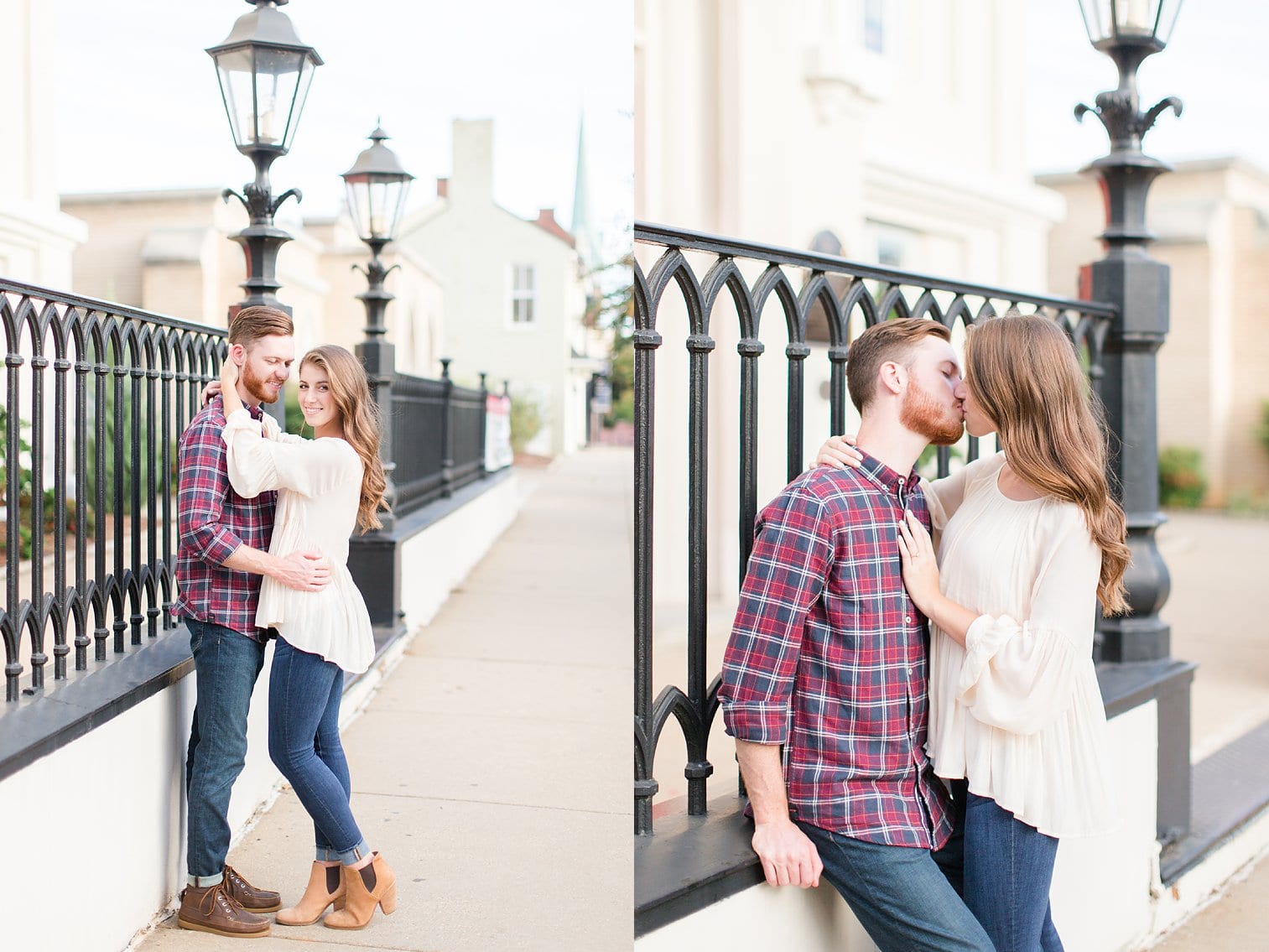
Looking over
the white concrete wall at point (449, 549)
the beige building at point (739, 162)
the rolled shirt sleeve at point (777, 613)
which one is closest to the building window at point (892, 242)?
the beige building at point (739, 162)

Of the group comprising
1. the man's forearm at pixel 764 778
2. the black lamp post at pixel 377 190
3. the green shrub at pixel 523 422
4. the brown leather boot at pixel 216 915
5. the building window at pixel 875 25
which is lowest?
the brown leather boot at pixel 216 915

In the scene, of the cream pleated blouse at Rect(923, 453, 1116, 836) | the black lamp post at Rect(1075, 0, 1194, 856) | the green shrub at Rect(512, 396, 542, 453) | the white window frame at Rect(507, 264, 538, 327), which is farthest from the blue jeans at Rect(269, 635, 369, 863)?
the black lamp post at Rect(1075, 0, 1194, 856)

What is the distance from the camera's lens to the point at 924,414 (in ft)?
6.39

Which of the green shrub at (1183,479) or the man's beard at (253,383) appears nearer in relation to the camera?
the man's beard at (253,383)

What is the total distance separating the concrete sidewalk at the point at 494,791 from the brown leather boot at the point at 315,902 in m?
0.02

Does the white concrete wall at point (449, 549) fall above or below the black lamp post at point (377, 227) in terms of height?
below

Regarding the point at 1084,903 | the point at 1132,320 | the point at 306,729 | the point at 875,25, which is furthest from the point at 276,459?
the point at 875,25

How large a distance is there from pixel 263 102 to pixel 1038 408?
1.40 m

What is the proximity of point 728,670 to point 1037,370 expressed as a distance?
0.69 metres

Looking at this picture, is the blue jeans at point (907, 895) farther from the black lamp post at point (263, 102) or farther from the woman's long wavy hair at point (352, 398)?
the black lamp post at point (263, 102)

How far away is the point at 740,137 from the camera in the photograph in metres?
6.68

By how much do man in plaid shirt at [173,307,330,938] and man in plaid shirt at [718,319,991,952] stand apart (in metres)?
0.71

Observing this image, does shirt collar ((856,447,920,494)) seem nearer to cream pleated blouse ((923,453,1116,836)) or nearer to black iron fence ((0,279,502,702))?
cream pleated blouse ((923,453,1116,836))

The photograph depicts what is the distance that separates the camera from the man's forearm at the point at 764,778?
6.26 feet
